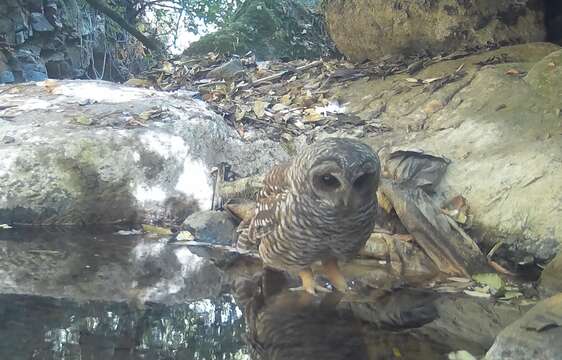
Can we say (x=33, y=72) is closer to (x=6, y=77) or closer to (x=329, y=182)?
(x=6, y=77)

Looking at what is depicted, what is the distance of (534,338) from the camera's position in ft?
9.34

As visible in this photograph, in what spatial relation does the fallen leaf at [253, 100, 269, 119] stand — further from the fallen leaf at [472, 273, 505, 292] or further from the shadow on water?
the shadow on water

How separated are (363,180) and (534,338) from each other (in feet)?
4.01

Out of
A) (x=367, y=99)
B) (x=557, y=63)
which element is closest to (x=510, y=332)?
(x=557, y=63)

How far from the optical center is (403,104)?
6.91m

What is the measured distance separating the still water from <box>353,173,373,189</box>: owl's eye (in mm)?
748

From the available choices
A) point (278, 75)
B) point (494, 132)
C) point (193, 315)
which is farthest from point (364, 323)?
point (278, 75)

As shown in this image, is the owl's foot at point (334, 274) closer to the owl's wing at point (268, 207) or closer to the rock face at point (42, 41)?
the owl's wing at point (268, 207)

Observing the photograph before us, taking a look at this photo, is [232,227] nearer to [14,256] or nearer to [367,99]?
[14,256]

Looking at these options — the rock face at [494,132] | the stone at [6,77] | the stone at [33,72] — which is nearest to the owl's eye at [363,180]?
the rock face at [494,132]

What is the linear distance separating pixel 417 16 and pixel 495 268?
4122 mm

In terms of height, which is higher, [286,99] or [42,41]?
[42,41]

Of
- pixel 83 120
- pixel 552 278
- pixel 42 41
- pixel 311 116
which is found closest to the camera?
pixel 552 278

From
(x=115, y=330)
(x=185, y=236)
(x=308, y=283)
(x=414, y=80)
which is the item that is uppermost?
(x=414, y=80)
